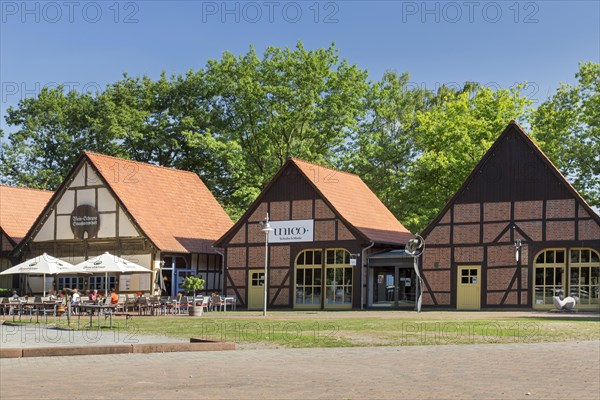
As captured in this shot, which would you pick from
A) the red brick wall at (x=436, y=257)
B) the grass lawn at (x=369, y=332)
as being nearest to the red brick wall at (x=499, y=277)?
the red brick wall at (x=436, y=257)

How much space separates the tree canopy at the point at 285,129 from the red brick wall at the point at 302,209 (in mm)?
11114

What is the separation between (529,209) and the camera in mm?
36688

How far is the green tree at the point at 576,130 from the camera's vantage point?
4781cm

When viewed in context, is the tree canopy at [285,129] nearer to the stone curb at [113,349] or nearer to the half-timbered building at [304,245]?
the half-timbered building at [304,245]

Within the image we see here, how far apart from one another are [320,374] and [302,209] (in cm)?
2848

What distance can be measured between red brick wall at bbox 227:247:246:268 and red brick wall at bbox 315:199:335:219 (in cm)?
406

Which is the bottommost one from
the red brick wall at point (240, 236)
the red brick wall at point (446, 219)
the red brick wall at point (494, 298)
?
the red brick wall at point (494, 298)

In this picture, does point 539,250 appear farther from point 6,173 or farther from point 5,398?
point 6,173

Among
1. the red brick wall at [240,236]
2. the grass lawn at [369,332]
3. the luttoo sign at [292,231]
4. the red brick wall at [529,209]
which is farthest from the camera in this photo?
the red brick wall at [240,236]

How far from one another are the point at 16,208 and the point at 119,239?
37.6 feet

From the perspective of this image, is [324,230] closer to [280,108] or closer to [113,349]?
[280,108]

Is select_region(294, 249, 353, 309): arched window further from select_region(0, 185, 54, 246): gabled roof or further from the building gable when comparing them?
select_region(0, 185, 54, 246): gabled roof

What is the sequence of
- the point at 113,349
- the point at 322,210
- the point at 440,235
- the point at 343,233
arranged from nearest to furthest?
the point at 113,349 < the point at 440,235 < the point at 343,233 < the point at 322,210

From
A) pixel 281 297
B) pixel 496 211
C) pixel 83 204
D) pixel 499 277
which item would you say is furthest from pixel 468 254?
pixel 83 204
